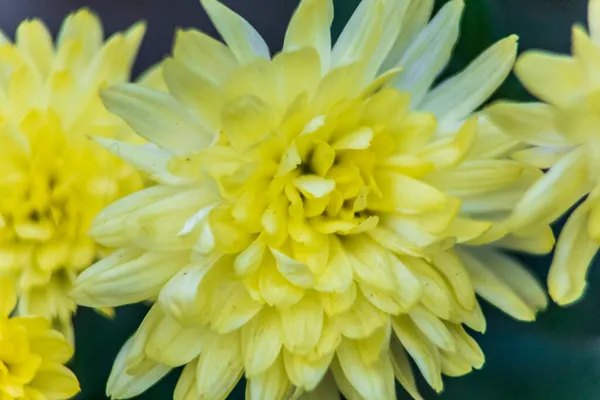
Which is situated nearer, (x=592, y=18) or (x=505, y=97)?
(x=592, y=18)

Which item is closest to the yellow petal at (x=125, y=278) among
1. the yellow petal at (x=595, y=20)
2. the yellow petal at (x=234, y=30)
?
the yellow petal at (x=234, y=30)

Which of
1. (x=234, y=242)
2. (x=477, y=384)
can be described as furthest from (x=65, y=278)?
(x=477, y=384)

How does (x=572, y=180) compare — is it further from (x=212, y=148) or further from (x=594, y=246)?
(x=212, y=148)

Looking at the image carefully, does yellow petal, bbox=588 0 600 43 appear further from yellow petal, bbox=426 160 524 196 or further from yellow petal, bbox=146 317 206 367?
yellow petal, bbox=146 317 206 367

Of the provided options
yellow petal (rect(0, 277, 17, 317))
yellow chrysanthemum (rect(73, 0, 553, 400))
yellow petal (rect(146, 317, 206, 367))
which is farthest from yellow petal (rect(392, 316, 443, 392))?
yellow petal (rect(0, 277, 17, 317))

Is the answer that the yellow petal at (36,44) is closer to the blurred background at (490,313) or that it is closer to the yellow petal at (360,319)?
the blurred background at (490,313)

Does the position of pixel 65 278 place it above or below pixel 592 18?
below

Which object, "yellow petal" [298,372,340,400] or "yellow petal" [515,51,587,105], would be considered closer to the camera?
"yellow petal" [515,51,587,105]
